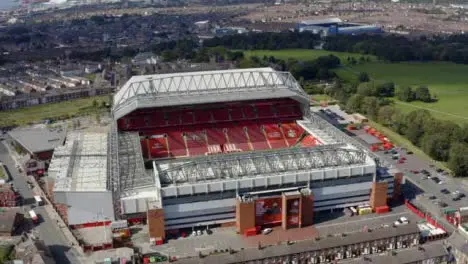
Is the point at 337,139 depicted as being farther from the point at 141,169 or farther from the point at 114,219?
the point at 114,219

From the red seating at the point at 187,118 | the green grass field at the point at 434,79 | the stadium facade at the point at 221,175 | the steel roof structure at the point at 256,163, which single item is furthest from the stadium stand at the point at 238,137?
the green grass field at the point at 434,79

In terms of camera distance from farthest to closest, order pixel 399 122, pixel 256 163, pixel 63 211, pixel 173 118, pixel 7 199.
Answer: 1. pixel 399 122
2. pixel 173 118
3. pixel 7 199
4. pixel 63 211
5. pixel 256 163

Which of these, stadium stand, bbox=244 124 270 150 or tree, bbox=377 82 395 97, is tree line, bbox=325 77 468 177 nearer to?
tree, bbox=377 82 395 97

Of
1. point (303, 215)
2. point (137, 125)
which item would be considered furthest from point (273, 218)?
point (137, 125)

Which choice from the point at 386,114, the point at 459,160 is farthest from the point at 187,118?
the point at 459,160

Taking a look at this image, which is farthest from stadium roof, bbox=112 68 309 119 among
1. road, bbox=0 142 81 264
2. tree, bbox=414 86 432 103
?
tree, bbox=414 86 432 103

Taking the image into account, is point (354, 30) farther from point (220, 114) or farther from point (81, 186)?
point (81, 186)
